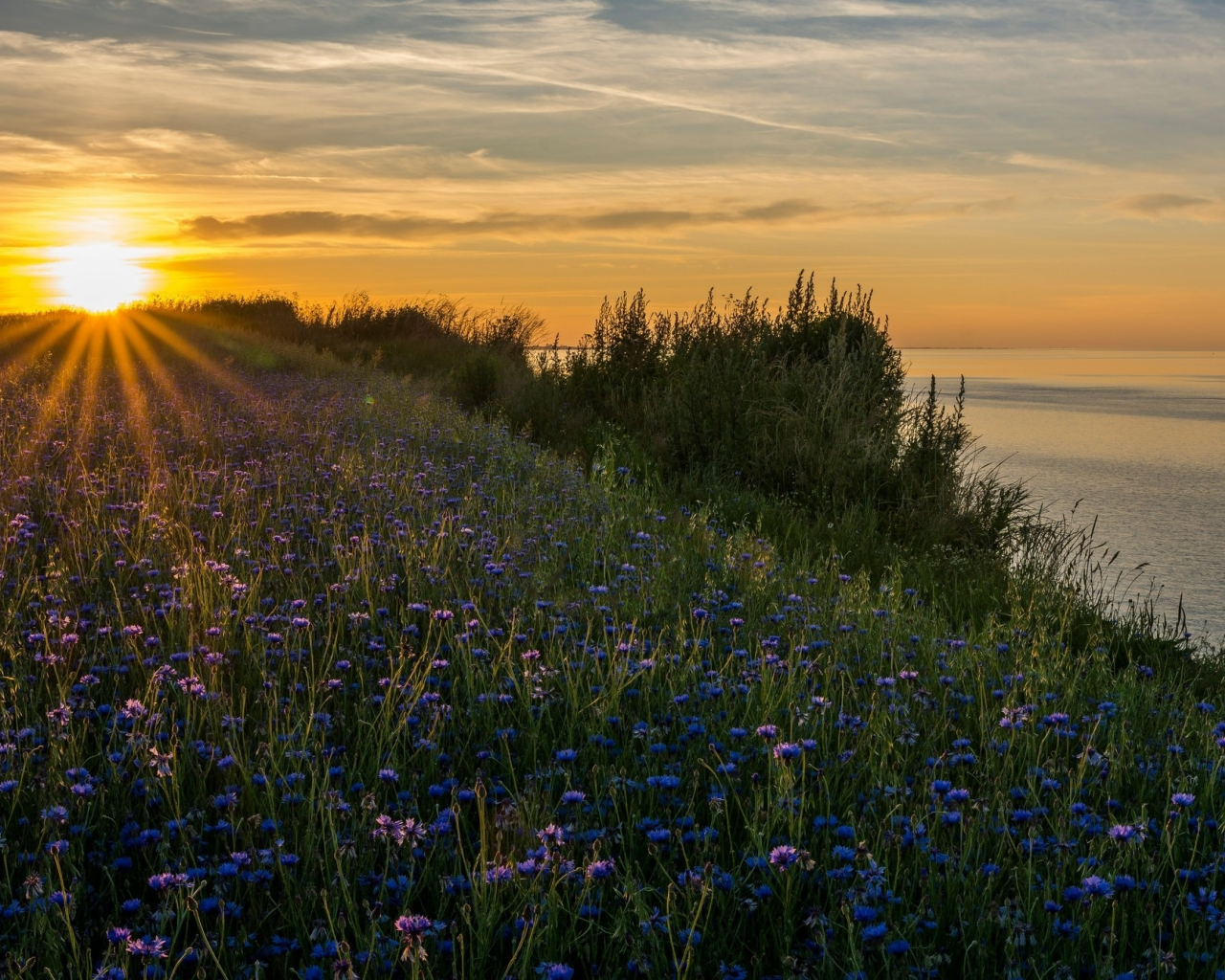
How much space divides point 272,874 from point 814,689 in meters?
2.09

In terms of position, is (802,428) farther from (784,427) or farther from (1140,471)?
(1140,471)

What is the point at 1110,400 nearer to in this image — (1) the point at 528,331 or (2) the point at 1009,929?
(1) the point at 528,331

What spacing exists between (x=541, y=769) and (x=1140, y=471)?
15043mm

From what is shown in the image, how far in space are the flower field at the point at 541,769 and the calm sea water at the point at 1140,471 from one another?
14.5ft

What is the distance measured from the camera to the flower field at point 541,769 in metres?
2.23

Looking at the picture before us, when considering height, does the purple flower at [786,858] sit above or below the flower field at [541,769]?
above

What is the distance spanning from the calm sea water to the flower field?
441 centimetres

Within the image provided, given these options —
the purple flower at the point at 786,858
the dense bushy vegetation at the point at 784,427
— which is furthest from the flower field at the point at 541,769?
the dense bushy vegetation at the point at 784,427

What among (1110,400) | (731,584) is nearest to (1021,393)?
(1110,400)

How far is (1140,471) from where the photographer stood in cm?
1523

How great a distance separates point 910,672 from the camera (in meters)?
3.72

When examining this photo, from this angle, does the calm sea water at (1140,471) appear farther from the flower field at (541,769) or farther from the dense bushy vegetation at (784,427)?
the flower field at (541,769)

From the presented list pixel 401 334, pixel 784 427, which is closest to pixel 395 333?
pixel 401 334

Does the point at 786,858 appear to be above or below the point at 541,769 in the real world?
above
